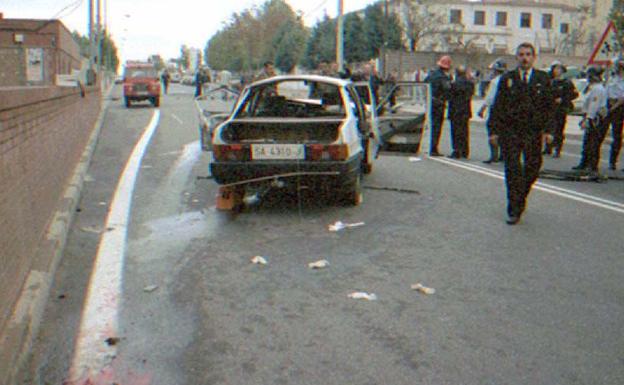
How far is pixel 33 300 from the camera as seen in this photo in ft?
13.8

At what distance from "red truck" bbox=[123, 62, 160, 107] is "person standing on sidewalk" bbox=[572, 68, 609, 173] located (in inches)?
965

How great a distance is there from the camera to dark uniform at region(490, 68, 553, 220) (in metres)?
7.30

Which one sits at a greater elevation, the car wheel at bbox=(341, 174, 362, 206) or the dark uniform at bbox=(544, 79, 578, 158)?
the dark uniform at bbox=(544, 79, 578, 158)

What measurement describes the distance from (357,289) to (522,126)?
10.6 feet

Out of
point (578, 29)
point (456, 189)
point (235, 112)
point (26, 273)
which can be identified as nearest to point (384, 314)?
point (26, 273)

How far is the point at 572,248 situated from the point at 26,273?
4.53 metres

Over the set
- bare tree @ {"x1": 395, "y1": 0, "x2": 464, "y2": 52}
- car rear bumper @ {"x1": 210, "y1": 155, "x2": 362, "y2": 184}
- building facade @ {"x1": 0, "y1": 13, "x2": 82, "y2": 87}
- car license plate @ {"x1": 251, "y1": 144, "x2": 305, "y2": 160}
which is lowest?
car rear bumper @ {"x1": 210, "y1": 155, "x2": 362, "y2": 184}

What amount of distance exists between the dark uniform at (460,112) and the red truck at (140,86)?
72.9 feet

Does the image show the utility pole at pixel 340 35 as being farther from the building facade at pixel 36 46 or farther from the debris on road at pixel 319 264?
the debris on road at pixel 319 264

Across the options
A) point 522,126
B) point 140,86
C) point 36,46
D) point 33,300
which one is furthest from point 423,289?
point 36,46

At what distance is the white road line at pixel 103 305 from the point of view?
12.2ft

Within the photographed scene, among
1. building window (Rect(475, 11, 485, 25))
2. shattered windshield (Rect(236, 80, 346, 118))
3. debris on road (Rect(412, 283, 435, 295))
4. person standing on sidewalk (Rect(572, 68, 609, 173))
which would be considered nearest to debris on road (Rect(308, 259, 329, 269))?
debris on road (Rect(412, 283, 435, 295))

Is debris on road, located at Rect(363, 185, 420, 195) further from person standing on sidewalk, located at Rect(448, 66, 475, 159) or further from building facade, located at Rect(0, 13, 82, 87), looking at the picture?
building facade, located at Rect(0, 13, 82, 87)

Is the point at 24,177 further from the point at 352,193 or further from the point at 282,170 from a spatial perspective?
the point at 352,193
